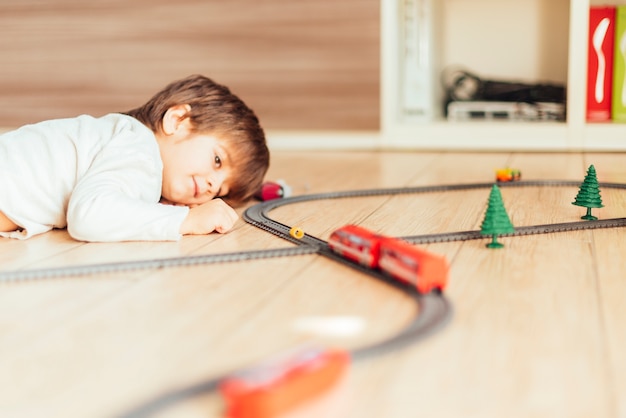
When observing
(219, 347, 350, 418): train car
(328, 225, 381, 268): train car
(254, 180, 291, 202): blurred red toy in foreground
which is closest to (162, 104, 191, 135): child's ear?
(254, 180, 291, 202): blurred red toy in foreground

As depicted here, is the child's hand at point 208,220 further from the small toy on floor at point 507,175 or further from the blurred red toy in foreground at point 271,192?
the small toy on floor at point 507,175

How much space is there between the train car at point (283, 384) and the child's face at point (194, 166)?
76 cm

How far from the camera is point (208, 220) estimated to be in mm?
1201

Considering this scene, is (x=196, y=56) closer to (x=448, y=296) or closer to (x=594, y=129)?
(x=594, y=129)

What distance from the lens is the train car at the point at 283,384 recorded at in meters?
0.53

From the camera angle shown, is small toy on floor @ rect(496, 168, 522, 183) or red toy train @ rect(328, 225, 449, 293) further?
small toy on floor @ rect(496, 168, 522, 183)

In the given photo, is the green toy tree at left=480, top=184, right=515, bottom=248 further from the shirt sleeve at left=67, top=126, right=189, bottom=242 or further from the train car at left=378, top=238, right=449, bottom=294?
the shirt sleeve at left=67, top=126, right=189, bottom=242

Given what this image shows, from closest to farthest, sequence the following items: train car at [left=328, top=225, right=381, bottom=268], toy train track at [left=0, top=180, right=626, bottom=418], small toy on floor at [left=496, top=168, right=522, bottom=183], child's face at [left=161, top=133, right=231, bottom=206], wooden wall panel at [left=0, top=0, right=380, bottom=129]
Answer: toy train track at [left=0, top=180, right=626, bottom=418]
train car at [left=328, top=225, right=381, bottom=268]
child's face at [left=161, top=133, right=231, bottom=206]
small toy on floor at [left=496, top=168, right=522, bottom=183]
wooden wall panel at [left=0, top=0, right=380, bottom=129]

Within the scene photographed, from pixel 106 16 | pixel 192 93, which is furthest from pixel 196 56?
pixel 192 93

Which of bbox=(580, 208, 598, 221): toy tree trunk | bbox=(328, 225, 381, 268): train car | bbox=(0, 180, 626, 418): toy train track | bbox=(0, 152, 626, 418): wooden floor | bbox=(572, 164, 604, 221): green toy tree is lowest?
bbox=(0, 152, 626, 418): wooden floor

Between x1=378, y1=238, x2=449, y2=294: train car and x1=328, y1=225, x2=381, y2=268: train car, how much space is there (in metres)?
0.05

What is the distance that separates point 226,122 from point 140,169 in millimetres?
196

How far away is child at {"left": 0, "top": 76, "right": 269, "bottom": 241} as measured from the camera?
1.15 meters

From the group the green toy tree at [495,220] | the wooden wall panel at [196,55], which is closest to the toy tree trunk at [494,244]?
the green toy tree at [495,220]
